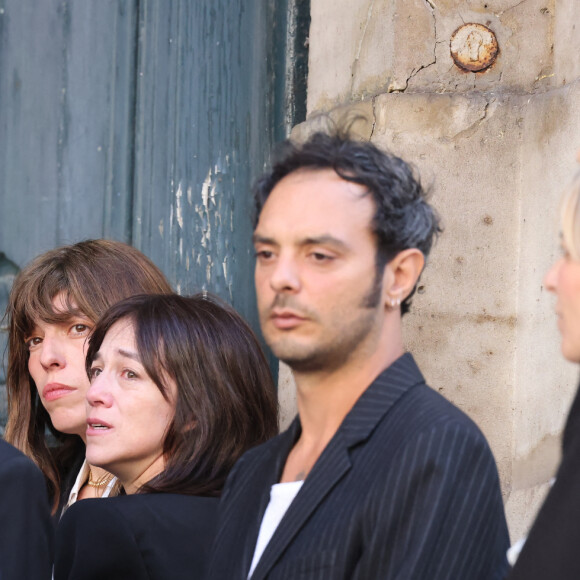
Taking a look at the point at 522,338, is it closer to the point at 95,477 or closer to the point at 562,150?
the point at 562,150

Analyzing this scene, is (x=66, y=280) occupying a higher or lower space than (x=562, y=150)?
lower

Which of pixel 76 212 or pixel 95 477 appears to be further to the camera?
pixel 76 212

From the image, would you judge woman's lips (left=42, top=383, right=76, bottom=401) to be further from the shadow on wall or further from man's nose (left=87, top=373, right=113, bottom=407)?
the shadow on wall

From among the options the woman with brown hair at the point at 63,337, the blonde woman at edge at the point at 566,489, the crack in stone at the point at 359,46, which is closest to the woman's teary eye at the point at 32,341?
the woman with brown hair at the point at 63,337

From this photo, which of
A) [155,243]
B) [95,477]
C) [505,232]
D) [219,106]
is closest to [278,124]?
[219,106]

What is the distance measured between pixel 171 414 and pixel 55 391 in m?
0.57

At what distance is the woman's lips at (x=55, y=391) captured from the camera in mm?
3031

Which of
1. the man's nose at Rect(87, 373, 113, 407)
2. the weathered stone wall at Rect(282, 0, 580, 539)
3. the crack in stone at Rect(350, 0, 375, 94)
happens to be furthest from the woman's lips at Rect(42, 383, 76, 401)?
the crack in stone at Rect(350, 0, 375, 94)

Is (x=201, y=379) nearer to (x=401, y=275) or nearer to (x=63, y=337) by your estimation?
(x=63, y=337)

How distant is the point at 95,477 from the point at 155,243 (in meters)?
0.90

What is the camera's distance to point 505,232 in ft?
10.1

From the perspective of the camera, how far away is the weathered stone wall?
300 cm

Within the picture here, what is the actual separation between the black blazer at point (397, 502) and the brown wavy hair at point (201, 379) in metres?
0.71

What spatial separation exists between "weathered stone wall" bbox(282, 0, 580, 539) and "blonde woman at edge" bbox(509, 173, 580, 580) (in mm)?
1464
